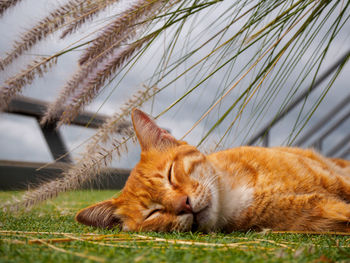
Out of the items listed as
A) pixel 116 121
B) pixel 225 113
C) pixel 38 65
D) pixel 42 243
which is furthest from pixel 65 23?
pixel 42 243

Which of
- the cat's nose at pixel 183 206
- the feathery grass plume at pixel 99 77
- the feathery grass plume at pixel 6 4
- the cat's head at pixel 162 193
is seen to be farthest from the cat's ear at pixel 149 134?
the feathery grass plume at pixel 6 4

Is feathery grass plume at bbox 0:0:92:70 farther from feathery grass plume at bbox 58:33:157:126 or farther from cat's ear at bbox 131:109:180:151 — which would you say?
cat's ear at bbox 131:109:180:151

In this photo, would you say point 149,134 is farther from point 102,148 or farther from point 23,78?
point 23,78

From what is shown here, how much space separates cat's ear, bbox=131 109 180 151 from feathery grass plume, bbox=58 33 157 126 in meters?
0.16

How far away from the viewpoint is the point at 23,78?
101 centimetres

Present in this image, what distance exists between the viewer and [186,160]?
1051mm

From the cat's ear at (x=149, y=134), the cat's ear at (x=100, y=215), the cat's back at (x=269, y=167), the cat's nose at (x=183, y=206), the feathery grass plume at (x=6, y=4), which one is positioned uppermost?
the feathery grass plume at (x=6, y=4)

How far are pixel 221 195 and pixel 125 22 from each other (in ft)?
2.15

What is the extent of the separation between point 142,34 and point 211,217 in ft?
2.04

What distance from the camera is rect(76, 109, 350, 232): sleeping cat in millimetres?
878

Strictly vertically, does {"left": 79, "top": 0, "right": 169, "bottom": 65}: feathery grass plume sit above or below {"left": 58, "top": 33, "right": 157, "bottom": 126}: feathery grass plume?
above

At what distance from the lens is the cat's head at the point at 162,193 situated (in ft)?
2.85

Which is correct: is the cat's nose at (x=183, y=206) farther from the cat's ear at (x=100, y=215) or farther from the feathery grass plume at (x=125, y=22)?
the feathery grass plume at (x=125, y=22)

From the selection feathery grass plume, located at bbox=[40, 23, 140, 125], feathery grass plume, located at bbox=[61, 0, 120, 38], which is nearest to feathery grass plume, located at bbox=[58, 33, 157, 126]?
feathery grass plume, located at bbox=[40, 23, 140, 125]
